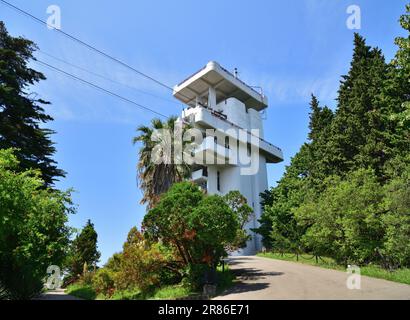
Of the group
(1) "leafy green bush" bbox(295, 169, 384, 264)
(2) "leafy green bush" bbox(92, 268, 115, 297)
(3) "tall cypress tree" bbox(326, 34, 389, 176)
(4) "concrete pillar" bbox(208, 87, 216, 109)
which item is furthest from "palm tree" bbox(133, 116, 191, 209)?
(4) "concrete pillar" bbox(208, 87, 216, 109)

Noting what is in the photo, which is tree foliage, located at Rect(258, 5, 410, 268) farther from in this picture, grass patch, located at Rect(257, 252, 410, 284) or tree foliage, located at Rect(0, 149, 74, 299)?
tree foliage, located at Rect(0, 149, 74, 299)

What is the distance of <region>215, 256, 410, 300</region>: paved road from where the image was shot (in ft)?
35.5

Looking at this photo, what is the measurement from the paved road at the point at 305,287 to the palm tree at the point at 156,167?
23.0 ft

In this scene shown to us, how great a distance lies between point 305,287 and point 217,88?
30.3m

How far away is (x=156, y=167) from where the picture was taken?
2033 cm

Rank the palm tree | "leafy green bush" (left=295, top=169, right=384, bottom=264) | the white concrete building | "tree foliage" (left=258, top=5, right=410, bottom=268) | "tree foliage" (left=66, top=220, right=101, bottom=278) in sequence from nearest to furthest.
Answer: "tree foliage" (left=258, top=5, right=410, bottom=268) < "leafy green bush" (left=295, top=169, right=384, bottom=264) < the palm tree < "tree foliage" (left=66, top=220, right=101, bottom=278) < the white concrete building

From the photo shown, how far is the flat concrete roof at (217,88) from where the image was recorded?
36.6 metres

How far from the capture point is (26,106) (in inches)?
904

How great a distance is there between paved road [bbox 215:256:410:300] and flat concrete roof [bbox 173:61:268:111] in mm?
25160

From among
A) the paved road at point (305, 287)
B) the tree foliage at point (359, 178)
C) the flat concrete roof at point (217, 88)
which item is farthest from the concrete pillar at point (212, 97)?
the paved road at point (305, 287)

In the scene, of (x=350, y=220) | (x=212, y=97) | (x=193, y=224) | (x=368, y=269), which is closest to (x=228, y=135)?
(x=212, y=97)

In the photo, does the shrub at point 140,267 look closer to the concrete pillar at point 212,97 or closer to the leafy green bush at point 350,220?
the leafy green bush at point 350,220

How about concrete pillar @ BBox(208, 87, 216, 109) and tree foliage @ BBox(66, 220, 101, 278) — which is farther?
concrete pillar @ BBox(208, 87, 216, 109)
